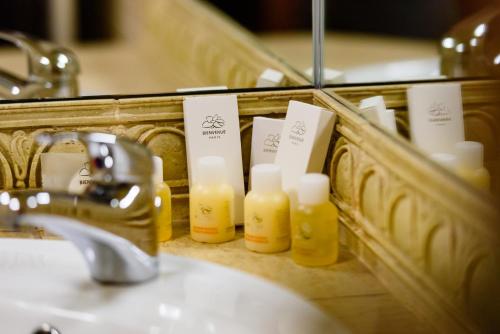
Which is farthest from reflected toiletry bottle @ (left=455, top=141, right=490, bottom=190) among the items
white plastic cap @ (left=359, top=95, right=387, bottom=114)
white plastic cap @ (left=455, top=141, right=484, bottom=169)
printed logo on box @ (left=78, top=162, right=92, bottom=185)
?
printed logo on box @ (left=78, top=162, right=92, bottom=185)

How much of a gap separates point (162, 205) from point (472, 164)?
34cm

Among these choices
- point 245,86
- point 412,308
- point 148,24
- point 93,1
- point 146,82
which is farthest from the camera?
point 93,1

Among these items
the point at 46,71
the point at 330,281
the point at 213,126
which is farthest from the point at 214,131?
the point at 46,71

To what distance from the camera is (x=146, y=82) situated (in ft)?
3.82

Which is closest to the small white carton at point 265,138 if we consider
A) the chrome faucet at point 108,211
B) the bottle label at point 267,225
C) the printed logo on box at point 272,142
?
the printed logo on box at point 272,142

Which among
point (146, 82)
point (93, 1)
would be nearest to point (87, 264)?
point (146, 82)

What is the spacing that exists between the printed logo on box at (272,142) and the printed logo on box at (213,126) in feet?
0.17

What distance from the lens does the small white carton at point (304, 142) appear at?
880mm

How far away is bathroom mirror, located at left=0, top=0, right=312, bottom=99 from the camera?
109 centimetres

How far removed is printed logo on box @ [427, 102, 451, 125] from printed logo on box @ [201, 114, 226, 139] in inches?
9.0

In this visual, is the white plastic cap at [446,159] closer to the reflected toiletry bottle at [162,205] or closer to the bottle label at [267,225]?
the bottle label at [267,225]

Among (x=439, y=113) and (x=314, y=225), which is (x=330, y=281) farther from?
(x=439, y=113)

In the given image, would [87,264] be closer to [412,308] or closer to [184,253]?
[184,253]

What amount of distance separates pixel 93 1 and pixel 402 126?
183cm
